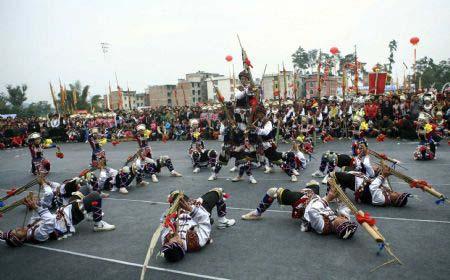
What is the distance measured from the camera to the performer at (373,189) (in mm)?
6320

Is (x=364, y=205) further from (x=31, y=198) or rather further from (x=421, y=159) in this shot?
(x=31, y=198)

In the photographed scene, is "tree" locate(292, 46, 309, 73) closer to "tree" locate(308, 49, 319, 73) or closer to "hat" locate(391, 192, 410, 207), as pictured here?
"tree" locate(308, 49, 319, 73)

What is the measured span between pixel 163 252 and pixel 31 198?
2.64 m

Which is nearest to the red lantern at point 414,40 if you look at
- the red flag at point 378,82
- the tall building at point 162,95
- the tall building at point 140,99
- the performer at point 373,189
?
the red flag at point 378,82

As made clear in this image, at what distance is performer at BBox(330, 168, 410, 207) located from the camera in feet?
20.7

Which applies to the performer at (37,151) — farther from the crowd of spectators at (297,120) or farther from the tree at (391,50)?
the tree at (391,50)

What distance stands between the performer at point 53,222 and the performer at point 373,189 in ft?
15.1

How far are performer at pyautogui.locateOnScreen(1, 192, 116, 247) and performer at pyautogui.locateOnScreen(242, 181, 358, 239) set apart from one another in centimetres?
321

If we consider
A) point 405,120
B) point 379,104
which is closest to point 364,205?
point 405,120

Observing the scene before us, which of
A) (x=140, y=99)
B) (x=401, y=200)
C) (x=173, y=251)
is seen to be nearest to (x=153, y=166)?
(x=173, y=251)

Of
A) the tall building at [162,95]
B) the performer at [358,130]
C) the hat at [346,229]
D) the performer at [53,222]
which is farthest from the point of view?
the tall building at [162,95]

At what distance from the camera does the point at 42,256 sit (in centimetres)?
536

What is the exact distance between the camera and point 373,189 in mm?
6363

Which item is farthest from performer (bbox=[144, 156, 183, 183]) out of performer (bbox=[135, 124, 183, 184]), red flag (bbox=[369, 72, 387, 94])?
red flag (bbox=[369, 72, 387, 94])
